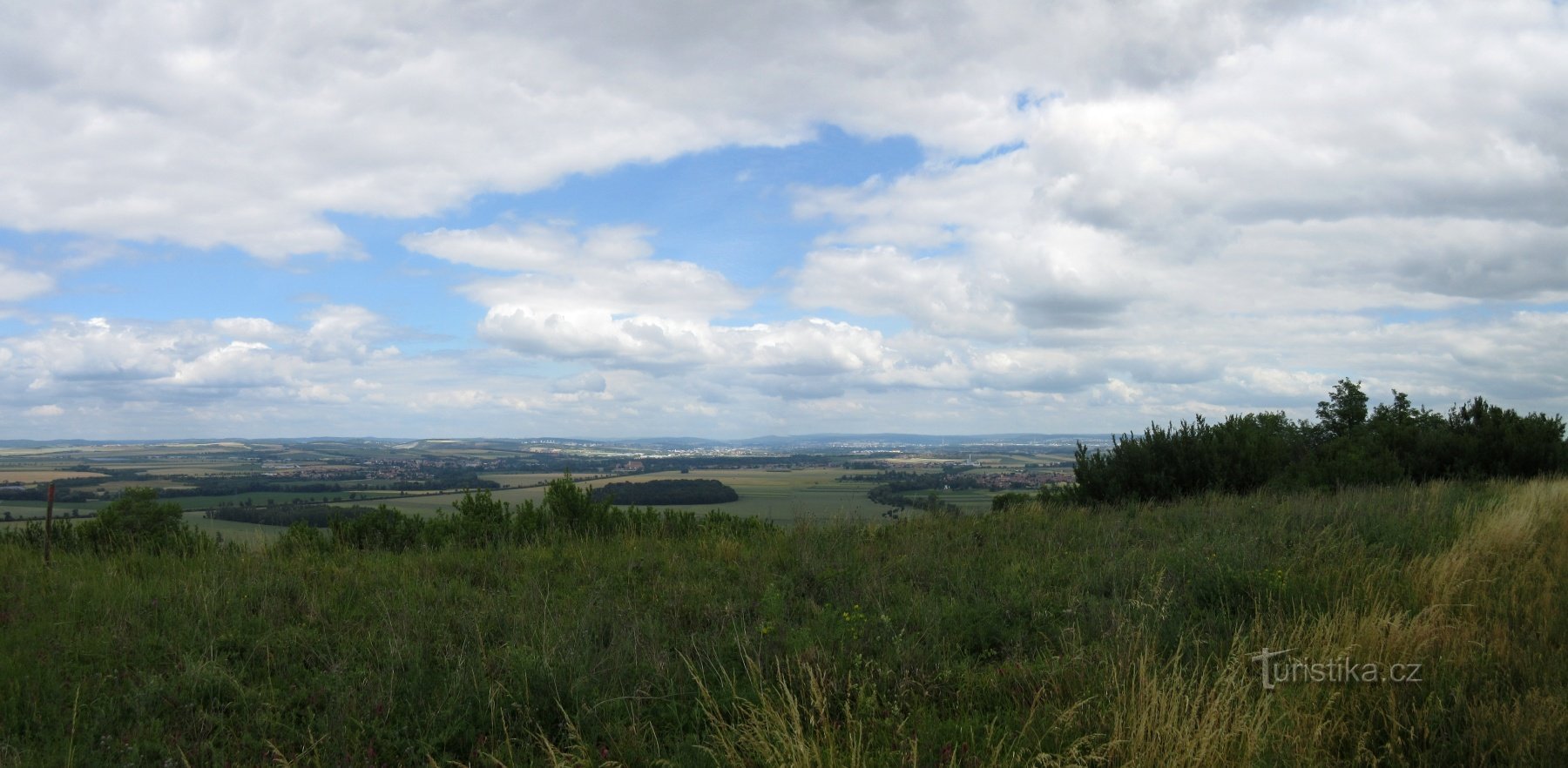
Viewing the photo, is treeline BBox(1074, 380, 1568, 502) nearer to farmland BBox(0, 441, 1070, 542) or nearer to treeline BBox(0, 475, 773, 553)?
farmland BBox(0, 441, 1070, 542)

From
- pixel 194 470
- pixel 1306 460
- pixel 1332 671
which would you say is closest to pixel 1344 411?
pixel 1306 460

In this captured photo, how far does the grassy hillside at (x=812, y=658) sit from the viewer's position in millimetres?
4461

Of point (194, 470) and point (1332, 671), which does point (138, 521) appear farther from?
point (194, 470)

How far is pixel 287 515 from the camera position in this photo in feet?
63.6

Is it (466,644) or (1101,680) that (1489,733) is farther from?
(466,644)

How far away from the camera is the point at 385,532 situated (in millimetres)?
12672

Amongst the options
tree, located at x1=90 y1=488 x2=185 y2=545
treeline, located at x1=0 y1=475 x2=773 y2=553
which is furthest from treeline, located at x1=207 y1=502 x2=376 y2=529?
tree, located at x1=90 y1=488 x2=185 y2=545

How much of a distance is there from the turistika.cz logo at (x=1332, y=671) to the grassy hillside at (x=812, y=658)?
41 mm

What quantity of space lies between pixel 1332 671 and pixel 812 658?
11.0 feet

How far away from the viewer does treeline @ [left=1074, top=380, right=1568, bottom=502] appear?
18203 mm

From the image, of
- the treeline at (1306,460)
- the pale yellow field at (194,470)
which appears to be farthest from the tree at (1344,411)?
the pale yellow field at (194,470)

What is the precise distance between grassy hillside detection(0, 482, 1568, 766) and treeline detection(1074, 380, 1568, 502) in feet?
28.4

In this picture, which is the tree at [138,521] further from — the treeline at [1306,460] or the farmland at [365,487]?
the treeline at [1306,460]

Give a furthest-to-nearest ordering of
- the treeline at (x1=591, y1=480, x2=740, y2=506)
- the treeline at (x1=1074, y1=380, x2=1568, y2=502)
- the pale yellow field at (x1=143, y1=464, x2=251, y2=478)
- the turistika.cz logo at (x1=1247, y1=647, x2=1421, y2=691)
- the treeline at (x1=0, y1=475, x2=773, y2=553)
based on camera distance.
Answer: the pale yellow field at (x1=143, y1=464, x2=251, y2=478) → the treeline at (x1=591, y1=480, x2=740, y2=506) → the treeline at (x1=1074, y1=380, x2=1568, y2=502) → the treeline at (x1=0, y1=475, x2=773, y2=553) → the turistika.cz logo at (x1=1247, y1=647, x2=1421, y2=691)
